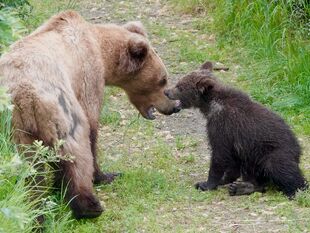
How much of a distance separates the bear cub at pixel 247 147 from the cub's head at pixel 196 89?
0.05 metres

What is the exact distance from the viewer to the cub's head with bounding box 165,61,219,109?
7.54 meters

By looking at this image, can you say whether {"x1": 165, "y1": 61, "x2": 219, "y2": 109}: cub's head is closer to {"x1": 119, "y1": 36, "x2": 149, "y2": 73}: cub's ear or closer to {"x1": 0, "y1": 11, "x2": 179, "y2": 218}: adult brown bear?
{"x1": 0, "y1": 11, "x2": 179, "y2": 218}: adult brown bear

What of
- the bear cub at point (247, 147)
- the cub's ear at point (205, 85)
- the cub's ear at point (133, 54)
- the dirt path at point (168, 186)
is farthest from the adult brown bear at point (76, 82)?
the bear cub at point (247, 147)

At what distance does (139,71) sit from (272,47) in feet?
9.24

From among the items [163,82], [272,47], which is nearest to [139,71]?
[163,82]

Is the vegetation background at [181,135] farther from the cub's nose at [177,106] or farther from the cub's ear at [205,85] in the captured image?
the cub's ear at [205,85]

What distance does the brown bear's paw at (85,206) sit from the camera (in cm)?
624

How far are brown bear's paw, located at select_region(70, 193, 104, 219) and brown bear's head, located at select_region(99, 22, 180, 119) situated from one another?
1.66 metres

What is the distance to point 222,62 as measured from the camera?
10.8 m

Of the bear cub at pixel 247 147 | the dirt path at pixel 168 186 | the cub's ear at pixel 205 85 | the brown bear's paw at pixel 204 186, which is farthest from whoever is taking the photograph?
the cub's ear at pixel 205 85

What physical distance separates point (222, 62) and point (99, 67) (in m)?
3.90

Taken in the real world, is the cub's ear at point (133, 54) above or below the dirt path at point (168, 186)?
above

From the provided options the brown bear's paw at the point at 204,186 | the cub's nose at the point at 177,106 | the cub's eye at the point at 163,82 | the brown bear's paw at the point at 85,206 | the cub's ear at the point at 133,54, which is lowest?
the brown bear's paw at the point at 204,186

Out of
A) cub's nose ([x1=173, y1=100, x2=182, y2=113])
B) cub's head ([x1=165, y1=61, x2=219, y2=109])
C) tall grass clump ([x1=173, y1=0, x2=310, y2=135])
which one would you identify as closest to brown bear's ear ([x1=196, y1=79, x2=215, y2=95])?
cub's head ([x1=165, y1=61, x2=219, y2=109])
